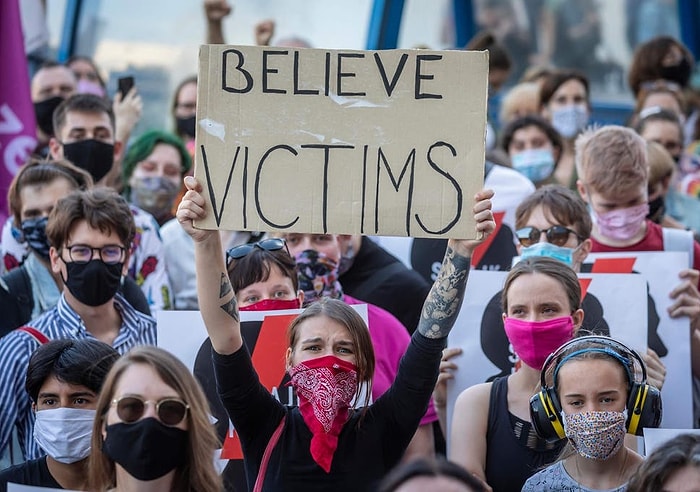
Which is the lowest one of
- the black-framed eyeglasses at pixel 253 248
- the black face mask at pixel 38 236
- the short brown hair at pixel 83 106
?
the black-framed eyeglasses at pixel 253 248

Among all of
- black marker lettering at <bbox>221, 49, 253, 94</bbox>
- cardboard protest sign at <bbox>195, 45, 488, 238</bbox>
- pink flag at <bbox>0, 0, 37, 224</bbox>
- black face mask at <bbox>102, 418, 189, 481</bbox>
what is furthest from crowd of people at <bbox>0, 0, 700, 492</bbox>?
pink flag at <bbox>0, 0, 37, 224</bbox>

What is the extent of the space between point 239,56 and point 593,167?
2.18 m

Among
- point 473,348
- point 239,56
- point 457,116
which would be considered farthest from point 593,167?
point 239,56

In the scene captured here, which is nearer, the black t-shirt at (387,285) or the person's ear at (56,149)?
the black t-shirt at (387,285)

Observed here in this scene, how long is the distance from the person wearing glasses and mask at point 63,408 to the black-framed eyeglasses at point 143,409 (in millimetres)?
606

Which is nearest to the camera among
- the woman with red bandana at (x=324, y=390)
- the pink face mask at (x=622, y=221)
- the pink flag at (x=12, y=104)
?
the woman with red bandana at (x=324, y=390)

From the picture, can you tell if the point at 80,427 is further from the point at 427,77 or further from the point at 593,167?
the point at 593,167

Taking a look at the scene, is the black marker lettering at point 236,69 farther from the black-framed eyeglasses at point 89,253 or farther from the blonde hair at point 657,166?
the blonde hair at point 657,166

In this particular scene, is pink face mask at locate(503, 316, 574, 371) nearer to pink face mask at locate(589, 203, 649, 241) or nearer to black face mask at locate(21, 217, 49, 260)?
pink face mask at locate(589, 203, 649, 241)

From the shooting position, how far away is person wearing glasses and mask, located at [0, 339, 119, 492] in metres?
4.12

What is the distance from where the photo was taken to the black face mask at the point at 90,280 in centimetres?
483

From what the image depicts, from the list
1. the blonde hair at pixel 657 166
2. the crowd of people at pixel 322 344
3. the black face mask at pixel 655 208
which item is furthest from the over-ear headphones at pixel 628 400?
the blonde hair at pixel 657 166

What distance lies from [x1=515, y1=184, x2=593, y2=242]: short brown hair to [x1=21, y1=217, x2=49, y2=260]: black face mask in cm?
207

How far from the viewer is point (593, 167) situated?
217 inches
